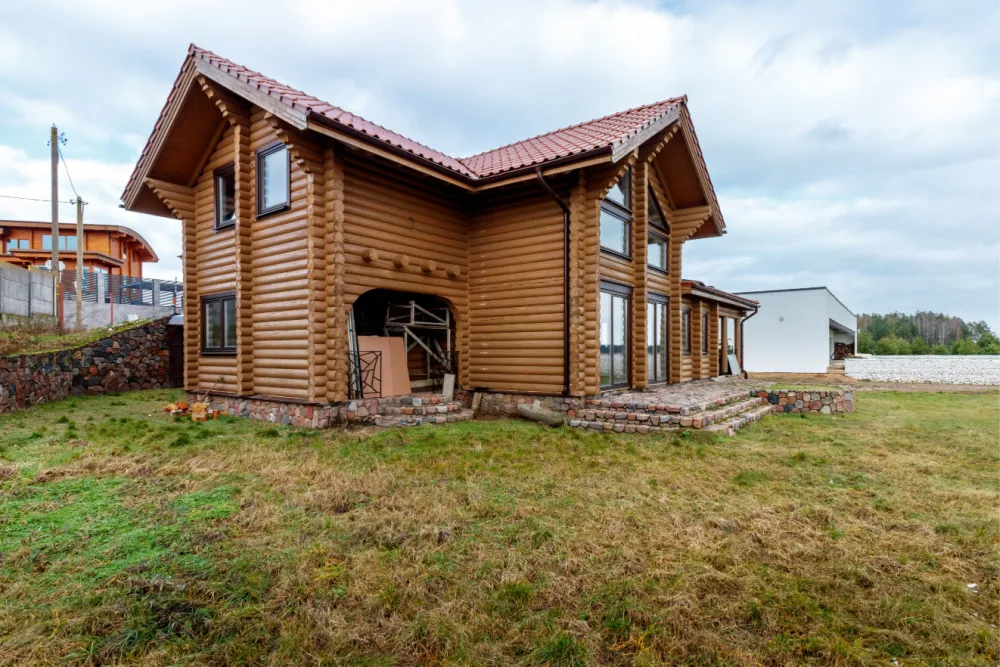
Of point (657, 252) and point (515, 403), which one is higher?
point (657, 252)

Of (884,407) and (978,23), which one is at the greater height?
(978,23)

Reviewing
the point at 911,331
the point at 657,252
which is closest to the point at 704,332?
the point at 657,252

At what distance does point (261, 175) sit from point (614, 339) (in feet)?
26.6

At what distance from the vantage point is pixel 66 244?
3028cm

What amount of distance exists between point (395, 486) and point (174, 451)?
356 cm

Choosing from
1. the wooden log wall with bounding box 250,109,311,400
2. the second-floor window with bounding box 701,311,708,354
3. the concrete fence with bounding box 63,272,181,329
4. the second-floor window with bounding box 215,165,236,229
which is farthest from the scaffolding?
the concrete fence with bounding box 63,272,181,329

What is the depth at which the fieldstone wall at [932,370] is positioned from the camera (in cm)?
2075

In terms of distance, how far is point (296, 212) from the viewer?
8.59 meters

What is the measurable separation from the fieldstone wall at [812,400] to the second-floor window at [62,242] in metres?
38.8

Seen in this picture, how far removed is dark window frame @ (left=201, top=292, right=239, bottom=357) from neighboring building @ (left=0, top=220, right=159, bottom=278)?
2331 centimetres

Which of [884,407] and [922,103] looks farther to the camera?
[884,407]

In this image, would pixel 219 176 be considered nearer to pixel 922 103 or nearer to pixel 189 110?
pixel 189 110

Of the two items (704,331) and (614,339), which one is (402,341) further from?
(704,331)

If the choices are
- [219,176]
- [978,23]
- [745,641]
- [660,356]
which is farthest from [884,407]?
[219,176]
